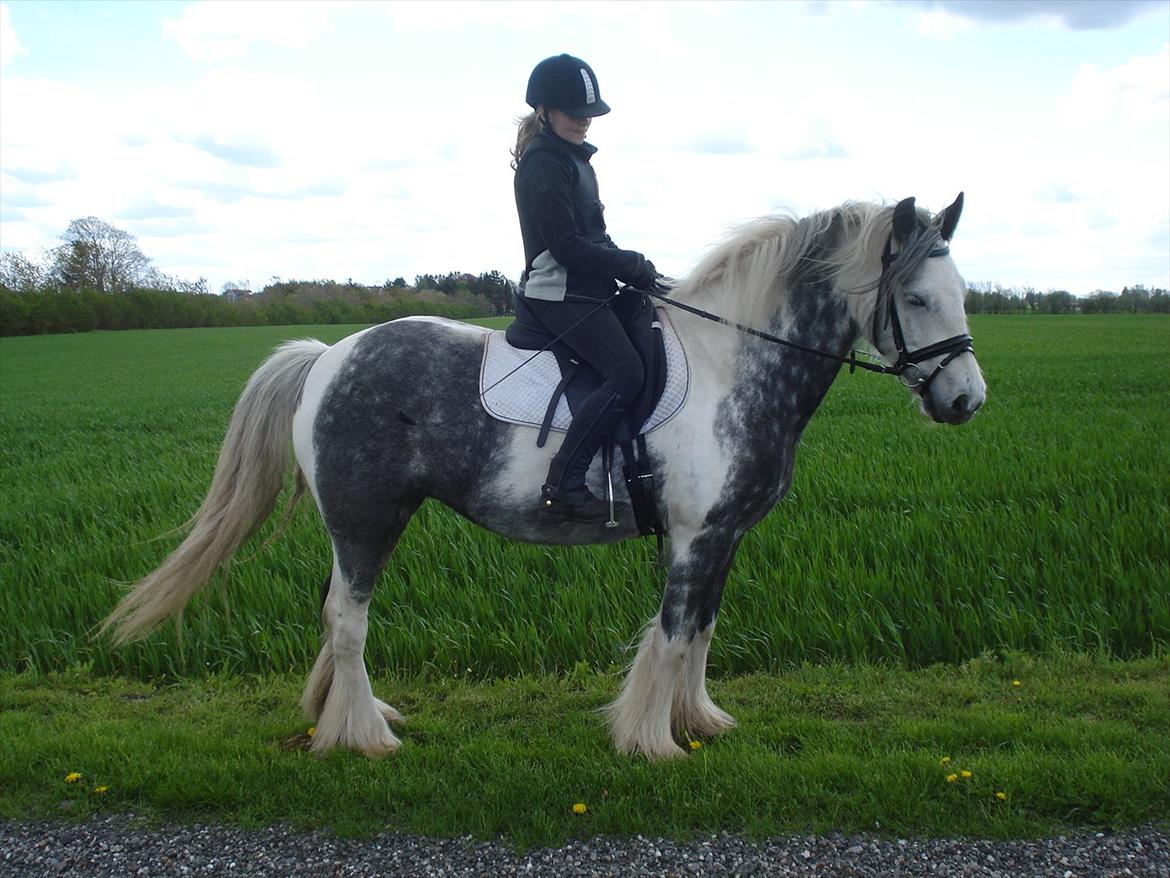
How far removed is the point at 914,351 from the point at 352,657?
9.89 ft

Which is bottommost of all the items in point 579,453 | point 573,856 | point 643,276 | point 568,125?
point 573,856

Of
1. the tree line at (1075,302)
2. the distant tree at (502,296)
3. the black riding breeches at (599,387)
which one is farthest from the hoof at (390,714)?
the tree line at (1075,302)

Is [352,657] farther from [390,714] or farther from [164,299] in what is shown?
[164,299]

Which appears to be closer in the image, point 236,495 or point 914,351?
point 914,351

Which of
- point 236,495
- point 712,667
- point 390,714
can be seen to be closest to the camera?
point 236,495

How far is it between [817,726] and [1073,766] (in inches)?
42.5

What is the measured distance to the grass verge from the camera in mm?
3414

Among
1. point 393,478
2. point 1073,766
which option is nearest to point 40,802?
point 393,478

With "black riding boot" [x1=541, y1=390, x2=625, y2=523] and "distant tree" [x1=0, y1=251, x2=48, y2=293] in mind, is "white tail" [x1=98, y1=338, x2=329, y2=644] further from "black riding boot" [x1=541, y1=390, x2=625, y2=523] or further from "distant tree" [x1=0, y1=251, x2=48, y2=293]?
"distant tree" [x1=0, y1=251, x2=48, y2=293]

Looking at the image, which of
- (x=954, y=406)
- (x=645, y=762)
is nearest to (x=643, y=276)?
(x=954, y=406)

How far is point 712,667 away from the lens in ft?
16.9

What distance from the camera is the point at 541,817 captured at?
343 cm

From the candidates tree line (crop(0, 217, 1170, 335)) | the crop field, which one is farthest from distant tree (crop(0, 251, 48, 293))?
the crop field

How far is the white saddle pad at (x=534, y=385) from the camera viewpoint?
387 centimetres
